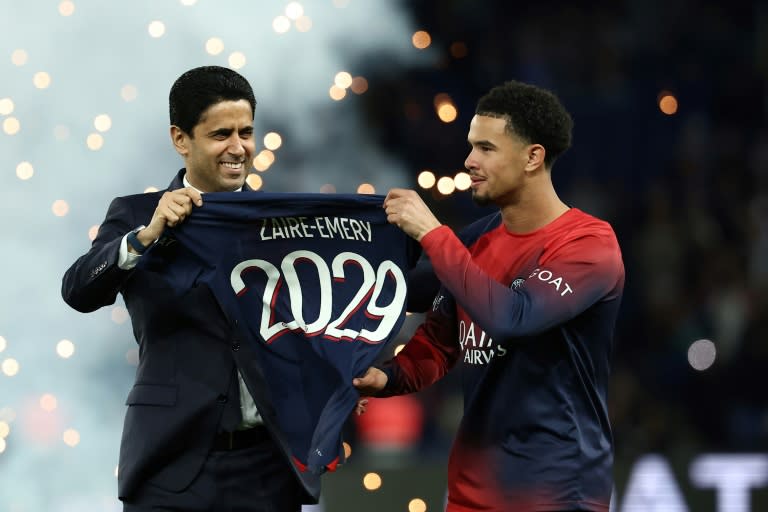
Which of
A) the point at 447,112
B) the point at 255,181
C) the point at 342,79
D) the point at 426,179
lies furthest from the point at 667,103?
the point at 255,181

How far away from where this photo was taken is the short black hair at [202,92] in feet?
9.36

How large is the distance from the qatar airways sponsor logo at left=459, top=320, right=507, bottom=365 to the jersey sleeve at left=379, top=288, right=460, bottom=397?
14cm

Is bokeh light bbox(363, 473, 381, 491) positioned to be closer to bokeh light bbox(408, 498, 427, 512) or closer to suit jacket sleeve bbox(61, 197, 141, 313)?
bokeh light bbox(408, 498, 427, 512)

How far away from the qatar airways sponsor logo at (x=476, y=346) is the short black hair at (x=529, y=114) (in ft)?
1.47

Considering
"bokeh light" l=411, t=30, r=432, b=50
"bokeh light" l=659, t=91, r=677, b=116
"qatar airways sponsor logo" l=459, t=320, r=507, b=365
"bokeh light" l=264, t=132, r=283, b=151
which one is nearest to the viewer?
"qatar airways sponsor logo" l=459, t=320, r=507, b=365

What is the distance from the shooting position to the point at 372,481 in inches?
183

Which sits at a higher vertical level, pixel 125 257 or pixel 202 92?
pixel 202 92

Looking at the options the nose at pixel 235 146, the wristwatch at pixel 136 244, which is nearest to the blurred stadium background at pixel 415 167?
the nose at pixel 235 146

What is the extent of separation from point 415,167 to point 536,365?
9.57 ft

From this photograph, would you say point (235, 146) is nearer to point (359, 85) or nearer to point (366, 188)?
point (366, 188)

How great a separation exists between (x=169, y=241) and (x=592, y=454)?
1.07 m

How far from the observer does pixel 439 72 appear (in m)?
5.76

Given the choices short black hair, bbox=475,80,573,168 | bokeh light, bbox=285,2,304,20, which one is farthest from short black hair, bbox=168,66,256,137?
bokeh light, bbox=285,2,304,20

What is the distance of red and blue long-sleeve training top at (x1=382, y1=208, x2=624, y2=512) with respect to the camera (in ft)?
8.55
